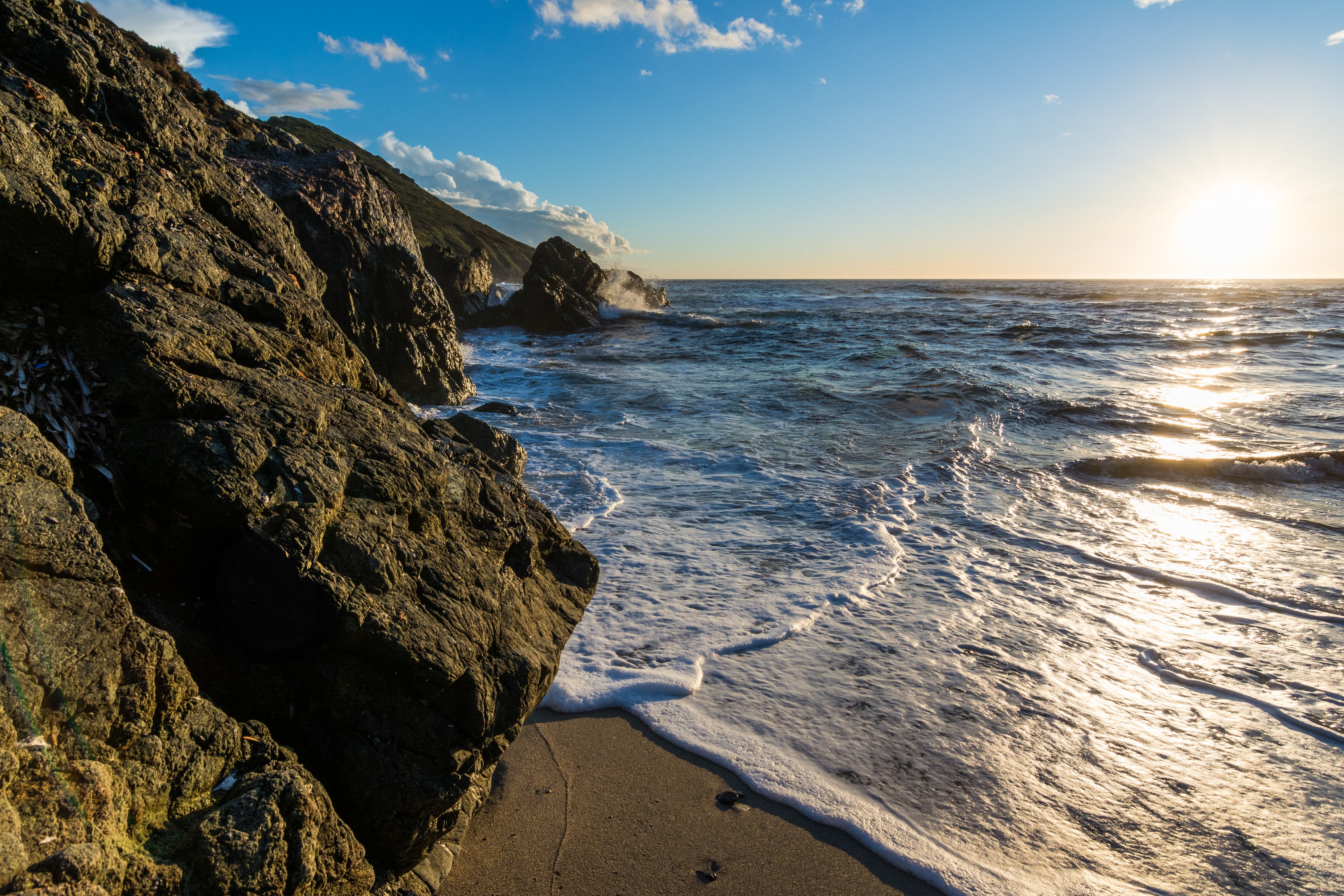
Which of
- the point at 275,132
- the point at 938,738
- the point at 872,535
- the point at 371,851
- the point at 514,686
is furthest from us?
the point at 275,132

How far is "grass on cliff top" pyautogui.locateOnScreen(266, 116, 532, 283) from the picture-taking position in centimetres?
6034

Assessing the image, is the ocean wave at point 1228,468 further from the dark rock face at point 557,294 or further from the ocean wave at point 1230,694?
the dark rock face at point 557,294

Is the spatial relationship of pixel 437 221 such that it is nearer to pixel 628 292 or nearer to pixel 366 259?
pixel 628 292

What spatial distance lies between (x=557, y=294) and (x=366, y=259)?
18787mm

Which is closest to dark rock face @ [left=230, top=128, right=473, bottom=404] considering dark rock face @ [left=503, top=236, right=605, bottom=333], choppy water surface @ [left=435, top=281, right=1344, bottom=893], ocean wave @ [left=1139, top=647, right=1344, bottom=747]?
choppy water surface @ [left=435, top=281, right=1344, bottom=893]

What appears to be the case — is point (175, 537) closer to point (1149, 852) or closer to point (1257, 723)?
point (1149, 852)

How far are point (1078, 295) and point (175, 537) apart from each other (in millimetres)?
64073

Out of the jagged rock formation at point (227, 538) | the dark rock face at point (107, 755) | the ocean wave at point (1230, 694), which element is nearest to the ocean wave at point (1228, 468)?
the ocean wave at point (1230, 694)

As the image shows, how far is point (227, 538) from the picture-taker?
193cm

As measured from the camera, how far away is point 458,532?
2.75 m

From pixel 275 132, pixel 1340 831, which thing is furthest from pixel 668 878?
pixel 275 132

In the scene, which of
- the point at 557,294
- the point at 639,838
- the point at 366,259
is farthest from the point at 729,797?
the point at 557,294

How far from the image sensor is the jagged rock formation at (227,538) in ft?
5.07

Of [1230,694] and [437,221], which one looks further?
[437,221]
